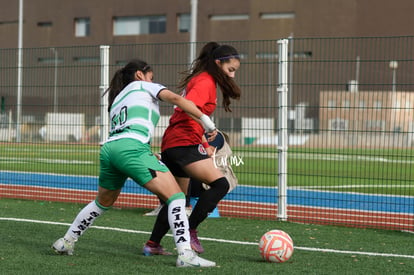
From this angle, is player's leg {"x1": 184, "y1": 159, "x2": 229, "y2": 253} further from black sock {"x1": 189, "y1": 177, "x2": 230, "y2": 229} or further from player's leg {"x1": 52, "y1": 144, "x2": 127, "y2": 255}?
player's leg {"x1": 52, "y1": 144, "x2": 127, "y2": 255}

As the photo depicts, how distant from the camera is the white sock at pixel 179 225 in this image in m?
6.47

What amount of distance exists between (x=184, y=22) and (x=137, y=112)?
51.2 meters

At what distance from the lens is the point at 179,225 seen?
649 cm

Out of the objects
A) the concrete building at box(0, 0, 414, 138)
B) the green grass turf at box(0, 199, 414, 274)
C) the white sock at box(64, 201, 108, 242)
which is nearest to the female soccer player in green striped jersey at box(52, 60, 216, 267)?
the white sock at box(64, 201, 108, 242)

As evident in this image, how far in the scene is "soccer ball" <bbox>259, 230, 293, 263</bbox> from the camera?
273 inches

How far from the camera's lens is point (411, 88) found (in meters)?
10.5

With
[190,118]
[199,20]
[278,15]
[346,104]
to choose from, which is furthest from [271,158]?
[199,20]

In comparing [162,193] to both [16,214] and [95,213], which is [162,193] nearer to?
[95,213]

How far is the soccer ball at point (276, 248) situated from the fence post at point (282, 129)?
3761 millimetres

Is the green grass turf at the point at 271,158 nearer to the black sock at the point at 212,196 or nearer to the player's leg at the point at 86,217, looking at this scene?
the black sock at the point at 212,196

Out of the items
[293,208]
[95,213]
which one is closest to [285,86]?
[293,208]

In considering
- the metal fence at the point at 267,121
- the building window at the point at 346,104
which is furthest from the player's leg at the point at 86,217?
the building window at the point at 346,104

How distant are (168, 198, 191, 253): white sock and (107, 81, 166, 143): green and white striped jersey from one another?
618 millimetres

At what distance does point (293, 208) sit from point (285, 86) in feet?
6.80
